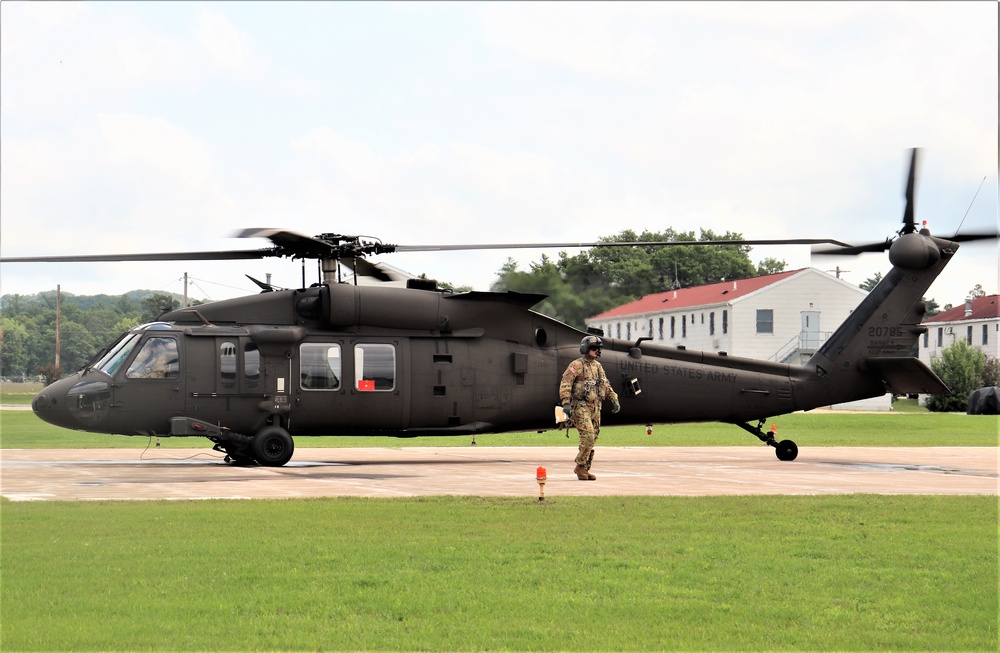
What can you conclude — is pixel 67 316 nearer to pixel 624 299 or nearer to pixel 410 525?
pixel 624 299

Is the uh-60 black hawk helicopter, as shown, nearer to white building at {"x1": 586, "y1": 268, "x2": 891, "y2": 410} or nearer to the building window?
white building at {"x1": 586, "y1": 268, "x2": 891, "y2": 410}

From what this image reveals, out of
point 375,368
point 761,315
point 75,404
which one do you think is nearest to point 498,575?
point 375,368

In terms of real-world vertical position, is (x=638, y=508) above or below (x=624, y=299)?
below

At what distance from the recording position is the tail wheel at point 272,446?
71.8ft

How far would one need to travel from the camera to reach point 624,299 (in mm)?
32562

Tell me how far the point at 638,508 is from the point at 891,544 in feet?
12.9

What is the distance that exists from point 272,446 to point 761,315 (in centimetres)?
5591

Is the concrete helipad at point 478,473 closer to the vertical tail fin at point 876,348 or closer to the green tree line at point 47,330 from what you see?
the vertical tail fin at point 876,348

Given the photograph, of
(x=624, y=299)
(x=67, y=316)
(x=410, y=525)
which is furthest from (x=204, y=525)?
(x=67, y=316)

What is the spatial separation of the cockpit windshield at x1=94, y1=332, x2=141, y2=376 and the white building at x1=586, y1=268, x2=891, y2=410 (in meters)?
51.5

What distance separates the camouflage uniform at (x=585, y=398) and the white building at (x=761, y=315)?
51.3 m

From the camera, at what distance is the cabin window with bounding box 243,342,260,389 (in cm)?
2219

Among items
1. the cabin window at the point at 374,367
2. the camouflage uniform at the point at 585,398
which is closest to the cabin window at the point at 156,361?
the cabin window at the point at 374,367

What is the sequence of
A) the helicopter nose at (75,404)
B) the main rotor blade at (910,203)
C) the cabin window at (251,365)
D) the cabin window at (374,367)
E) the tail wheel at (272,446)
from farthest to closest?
1. the main rotor blade at (910,203)
2. the cabin window at (374,367)
3. the cabin window at (251,365)
4. the tail wheel at (272,446)
5. the helicopter nose at (75,404)
